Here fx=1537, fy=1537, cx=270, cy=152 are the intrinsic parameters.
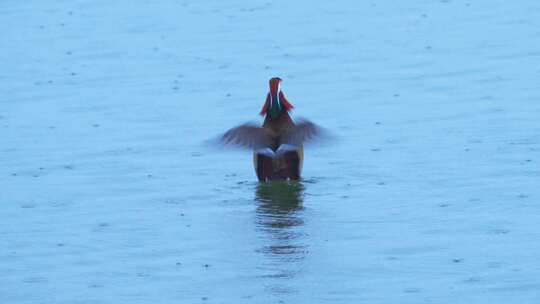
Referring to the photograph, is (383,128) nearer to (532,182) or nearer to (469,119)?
(469,119)

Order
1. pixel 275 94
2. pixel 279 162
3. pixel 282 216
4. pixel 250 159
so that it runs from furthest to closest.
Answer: pixel 250 159, pixel 275 94, pixel 279 162, pixel 282 216

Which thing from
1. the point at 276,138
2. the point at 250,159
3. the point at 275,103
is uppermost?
the point at 275,103

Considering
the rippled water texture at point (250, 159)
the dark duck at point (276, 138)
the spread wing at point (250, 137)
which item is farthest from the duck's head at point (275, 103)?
the rippled water texture at point (250, 159)

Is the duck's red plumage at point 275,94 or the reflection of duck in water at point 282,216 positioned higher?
the duck's red plumage at point 275,94

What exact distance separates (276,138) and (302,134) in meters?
0.18

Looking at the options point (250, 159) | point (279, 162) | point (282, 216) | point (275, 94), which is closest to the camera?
point (282, 216)

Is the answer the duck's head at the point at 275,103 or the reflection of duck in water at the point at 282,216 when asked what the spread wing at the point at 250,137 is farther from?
the reflection of duck in water at the point at 282,216

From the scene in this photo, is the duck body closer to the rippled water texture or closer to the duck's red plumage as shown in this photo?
the rippled water texture

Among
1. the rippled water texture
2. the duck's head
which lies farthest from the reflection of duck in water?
the duck's head

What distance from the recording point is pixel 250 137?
1060cm

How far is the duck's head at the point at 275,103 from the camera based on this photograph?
10.5 m

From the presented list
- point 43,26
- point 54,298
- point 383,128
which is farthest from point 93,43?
point 54,298

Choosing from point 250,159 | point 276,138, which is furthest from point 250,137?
point 250,159

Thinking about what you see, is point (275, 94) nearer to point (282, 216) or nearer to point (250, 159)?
point (250, 159)
